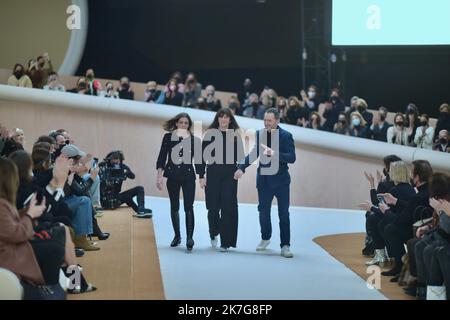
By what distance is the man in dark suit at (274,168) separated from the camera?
9047mm

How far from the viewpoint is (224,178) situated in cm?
930

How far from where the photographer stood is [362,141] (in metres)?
12.7

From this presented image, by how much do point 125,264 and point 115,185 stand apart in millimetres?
3745

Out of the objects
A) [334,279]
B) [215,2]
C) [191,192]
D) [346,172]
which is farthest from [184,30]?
[334,279]

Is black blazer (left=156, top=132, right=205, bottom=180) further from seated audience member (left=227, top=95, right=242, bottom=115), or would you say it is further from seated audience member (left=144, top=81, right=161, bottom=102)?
seated audience member (left=144, top=81, right=161, bottom=102)

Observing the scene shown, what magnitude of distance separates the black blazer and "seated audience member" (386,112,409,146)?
15.1 feet

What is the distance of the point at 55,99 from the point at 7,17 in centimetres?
401

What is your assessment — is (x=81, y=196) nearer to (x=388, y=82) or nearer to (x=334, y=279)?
(x=334, y=279)

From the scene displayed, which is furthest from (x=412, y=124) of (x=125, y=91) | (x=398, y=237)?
(x=398, y=237)

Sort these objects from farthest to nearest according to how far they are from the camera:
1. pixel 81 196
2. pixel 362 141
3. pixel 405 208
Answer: pixel 362 141, pixel 81 196, pixel 405 208

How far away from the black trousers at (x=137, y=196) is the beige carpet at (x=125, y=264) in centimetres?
54

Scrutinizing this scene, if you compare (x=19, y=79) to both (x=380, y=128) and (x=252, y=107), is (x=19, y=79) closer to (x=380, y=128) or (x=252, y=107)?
Result: (x=252, y=107)

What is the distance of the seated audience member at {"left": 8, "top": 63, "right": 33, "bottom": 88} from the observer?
16.0 metres

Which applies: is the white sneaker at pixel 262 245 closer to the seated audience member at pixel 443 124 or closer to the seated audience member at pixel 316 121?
the seated audience member at pixel 443 124
